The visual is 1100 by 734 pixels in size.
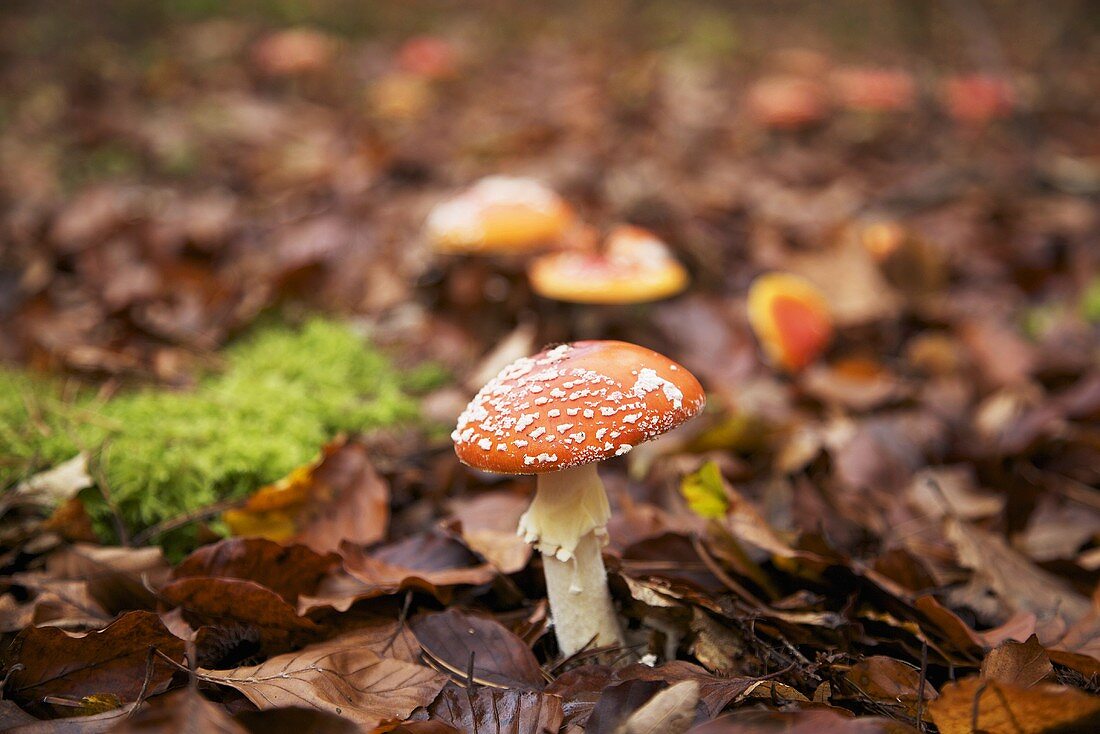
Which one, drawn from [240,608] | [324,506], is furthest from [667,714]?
[324,506]

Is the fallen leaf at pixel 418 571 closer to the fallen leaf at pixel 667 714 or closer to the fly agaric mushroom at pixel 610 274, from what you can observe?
the fallen leaf at pixel 667 714

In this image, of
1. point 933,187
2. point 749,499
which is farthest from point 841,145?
point 749,499

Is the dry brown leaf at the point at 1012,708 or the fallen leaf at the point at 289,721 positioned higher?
the fallen leaf at the point at 289,721

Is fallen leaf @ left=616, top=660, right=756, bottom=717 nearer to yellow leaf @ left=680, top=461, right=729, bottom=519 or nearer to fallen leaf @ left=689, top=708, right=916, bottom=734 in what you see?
fallen leaf @ left=689, top=708, right=916, bottom=734

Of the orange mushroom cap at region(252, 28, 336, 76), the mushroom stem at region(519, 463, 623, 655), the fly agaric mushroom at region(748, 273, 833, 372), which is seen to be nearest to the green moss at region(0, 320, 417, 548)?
the mushroom stem at region(519, 463, 623, 655)

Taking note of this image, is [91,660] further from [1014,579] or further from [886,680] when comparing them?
[1014,579]

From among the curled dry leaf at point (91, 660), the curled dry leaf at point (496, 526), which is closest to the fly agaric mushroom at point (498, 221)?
the curled dry leaf at point (496, 526)
